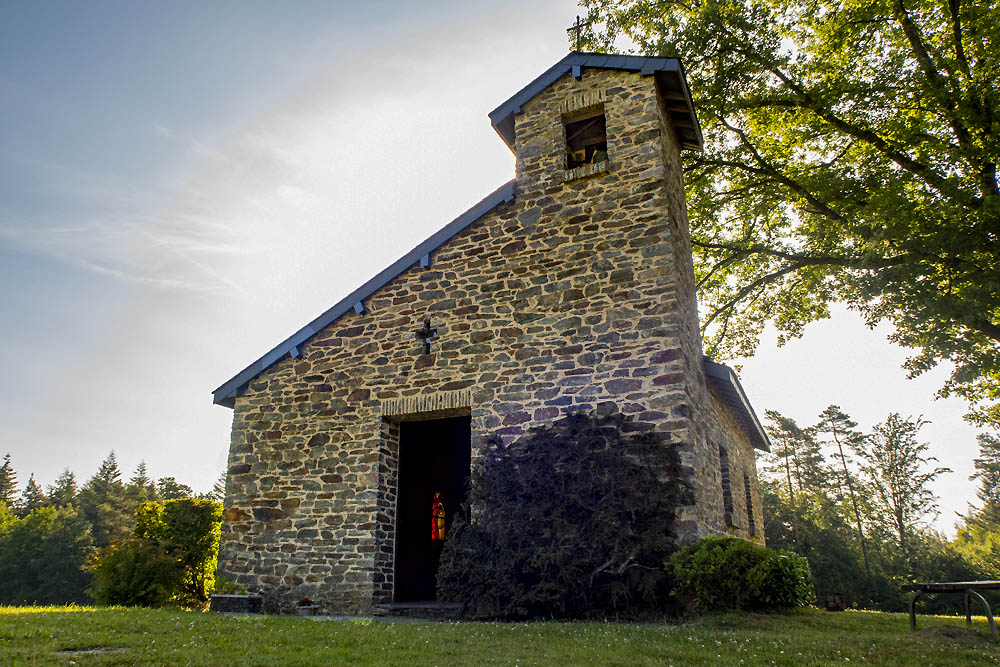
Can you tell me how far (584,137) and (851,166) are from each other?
7093 mm

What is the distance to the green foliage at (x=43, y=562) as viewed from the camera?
33875mm

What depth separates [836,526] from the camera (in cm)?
3256

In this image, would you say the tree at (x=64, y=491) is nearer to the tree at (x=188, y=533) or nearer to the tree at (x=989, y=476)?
the tree at (x=188, y=533)

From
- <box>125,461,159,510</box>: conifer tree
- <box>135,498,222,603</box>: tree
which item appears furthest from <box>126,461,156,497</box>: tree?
<box>135,498,222,603</box>: tree

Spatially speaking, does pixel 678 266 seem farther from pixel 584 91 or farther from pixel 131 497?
pixel 131 497

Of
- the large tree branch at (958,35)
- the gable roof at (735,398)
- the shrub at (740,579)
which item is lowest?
the shrub at (740,579)

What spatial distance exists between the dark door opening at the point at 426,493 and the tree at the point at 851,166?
8206 millimetres

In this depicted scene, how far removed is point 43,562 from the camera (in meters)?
34.8

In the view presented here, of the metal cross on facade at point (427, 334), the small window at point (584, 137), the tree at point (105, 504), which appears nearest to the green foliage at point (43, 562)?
the tree at point (105, 504)

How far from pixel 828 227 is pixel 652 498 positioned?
9.52m

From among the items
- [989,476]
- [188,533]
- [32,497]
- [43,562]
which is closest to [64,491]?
[32,497]

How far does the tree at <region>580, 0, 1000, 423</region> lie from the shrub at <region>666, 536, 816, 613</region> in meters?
6.57

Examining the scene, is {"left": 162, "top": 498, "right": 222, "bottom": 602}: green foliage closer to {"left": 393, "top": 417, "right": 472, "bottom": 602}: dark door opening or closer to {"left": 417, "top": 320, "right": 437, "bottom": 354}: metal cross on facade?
{"left": 393, "top": 417, "right": 472, "bottom": 602}: dark door opening

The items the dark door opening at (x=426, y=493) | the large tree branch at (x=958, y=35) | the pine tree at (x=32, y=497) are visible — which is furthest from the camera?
the pine tree at (x=32, y=497)
